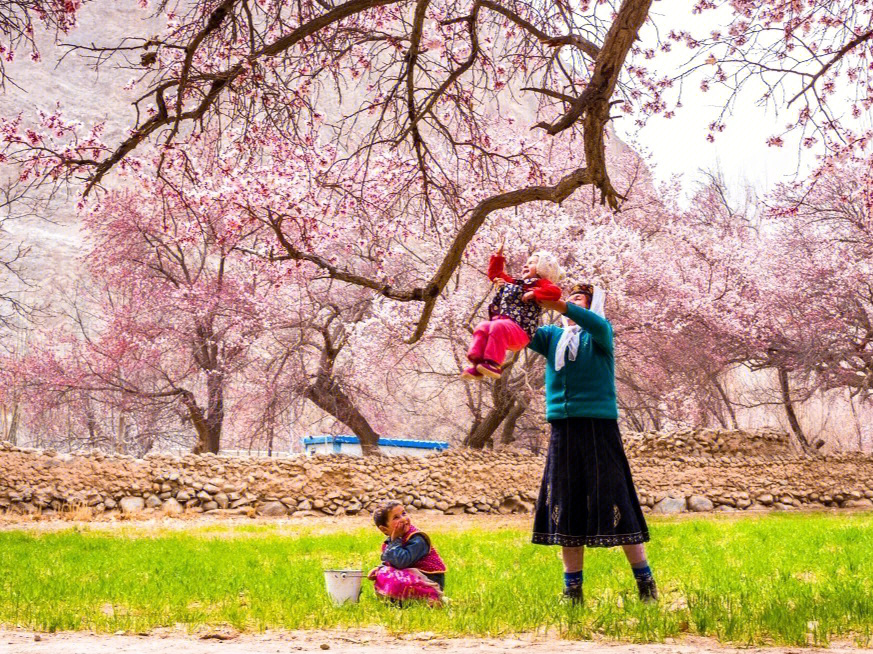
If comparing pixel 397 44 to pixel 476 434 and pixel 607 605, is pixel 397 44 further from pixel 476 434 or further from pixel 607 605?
pixel 476 434

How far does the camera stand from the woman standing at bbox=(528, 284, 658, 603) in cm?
457

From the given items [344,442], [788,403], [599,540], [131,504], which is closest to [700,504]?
[788,403]

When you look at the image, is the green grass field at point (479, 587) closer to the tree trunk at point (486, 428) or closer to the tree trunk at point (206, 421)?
the tree trunk at point (486, 428)

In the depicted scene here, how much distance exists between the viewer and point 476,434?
19625 millimetres

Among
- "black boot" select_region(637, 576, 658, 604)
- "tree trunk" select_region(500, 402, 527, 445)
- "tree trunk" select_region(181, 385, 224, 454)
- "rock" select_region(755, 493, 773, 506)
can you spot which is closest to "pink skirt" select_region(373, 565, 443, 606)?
"black boot" select_region(637, 576, 658, 604)

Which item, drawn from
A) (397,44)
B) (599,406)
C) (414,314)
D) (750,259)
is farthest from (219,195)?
(750,259)

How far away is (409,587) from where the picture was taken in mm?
4977

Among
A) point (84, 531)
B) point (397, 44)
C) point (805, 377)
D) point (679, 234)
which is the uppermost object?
point (679, 234)

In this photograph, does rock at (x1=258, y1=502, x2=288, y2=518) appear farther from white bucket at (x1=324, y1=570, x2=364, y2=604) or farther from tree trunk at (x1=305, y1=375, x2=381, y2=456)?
white bucket at (x1=324, y1=570, x2=364, y2=604)

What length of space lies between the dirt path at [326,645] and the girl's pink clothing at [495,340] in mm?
1245

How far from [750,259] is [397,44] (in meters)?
16.4

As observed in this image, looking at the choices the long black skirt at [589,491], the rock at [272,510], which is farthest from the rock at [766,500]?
the long black skirt at [589,491]

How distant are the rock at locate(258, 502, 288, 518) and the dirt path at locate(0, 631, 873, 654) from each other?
1161 centimetres

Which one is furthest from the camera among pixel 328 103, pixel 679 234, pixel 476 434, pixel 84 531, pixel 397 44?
pixel 328 103
